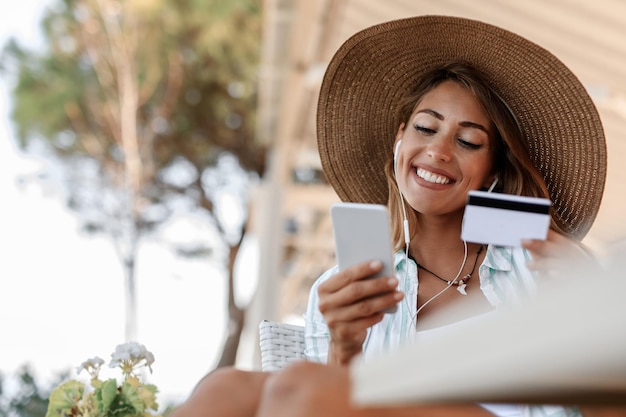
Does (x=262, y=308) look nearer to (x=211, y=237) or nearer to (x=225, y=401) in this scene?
(x=211, y=237)

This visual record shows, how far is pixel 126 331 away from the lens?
12805 millimetres

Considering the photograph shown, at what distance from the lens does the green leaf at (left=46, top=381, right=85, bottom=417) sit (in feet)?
8.20

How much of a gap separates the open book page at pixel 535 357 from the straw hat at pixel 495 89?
1924 millimetres

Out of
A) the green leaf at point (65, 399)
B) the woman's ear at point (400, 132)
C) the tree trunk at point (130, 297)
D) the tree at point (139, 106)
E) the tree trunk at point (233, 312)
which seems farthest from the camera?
the tree at point (139, 106)

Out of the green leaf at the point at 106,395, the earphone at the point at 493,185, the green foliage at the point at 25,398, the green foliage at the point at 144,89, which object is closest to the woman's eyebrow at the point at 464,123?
the earphone at the point at 493,185

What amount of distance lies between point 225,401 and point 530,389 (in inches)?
42.6

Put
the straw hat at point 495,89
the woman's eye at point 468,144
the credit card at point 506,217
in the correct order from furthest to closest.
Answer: the straw hat at point 495,89 → the woman's eye at point 468,144 → the credit card at point 506,217

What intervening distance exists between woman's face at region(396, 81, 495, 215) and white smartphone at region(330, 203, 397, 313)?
2.13ft

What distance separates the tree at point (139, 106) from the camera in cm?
1329

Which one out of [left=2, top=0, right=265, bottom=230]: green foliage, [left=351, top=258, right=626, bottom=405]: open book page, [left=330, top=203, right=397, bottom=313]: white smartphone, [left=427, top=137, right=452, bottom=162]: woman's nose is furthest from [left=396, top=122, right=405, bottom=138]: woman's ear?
[left=2, top=0, right=265, bottom=230]: green foliage

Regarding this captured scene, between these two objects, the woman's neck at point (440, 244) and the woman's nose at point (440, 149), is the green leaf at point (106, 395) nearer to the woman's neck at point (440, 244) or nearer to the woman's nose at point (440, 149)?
the woman's neck at point (440, 244)

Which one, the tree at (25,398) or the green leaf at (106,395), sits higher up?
the green leaf at (106,395)

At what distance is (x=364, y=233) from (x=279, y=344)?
0.76m

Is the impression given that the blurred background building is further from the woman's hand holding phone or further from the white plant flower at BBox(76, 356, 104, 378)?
the white plant flower at BBox(76, 356, 104, 378)
